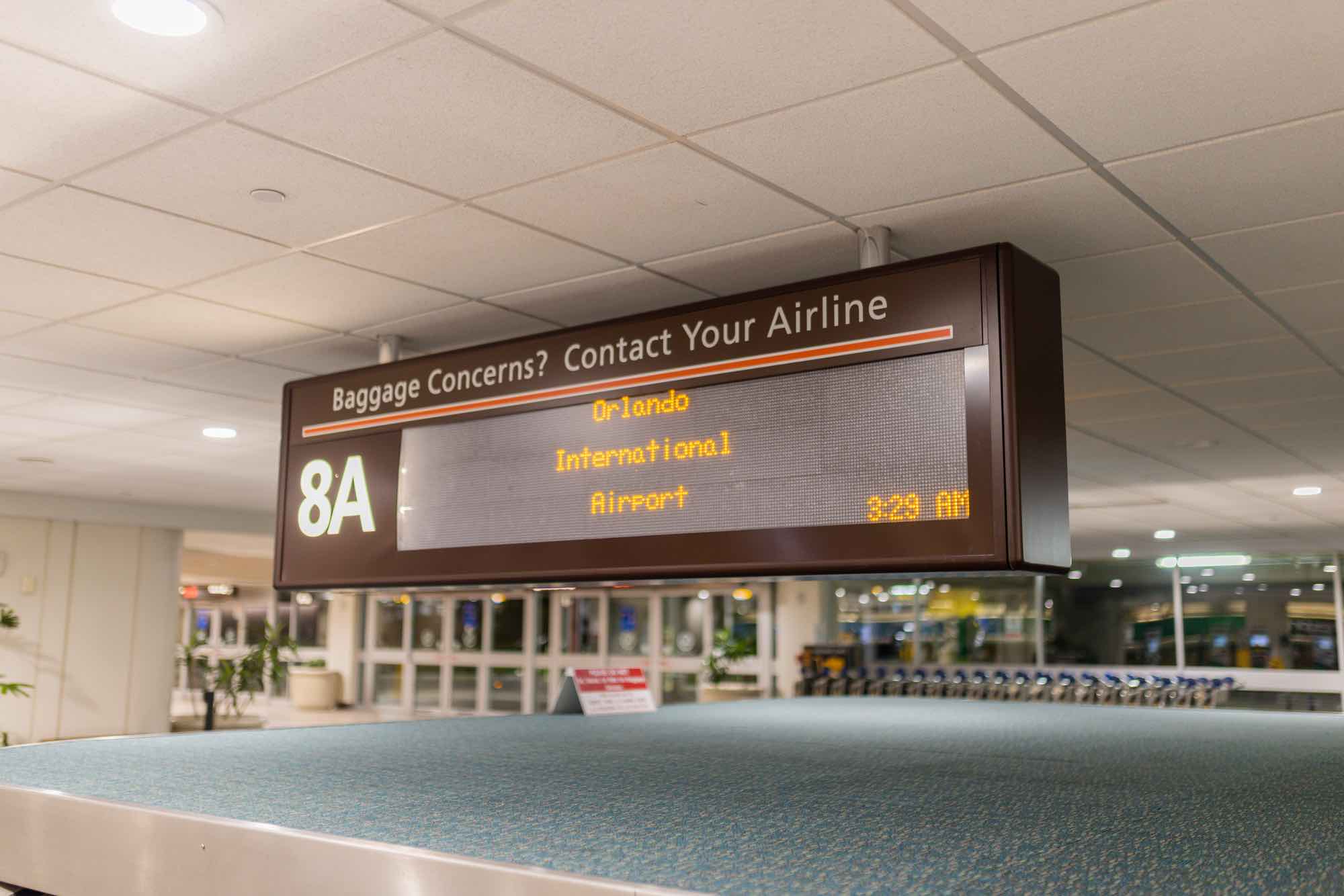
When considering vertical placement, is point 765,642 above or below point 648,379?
below

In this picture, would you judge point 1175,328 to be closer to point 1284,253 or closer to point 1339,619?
point 1284,253

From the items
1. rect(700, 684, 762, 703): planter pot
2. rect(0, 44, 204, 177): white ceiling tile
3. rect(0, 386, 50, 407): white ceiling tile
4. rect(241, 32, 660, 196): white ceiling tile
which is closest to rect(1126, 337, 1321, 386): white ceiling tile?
rect(241, 32, 660, 196): white ceiling tile

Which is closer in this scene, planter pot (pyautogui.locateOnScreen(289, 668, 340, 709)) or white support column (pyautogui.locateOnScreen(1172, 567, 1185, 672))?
white support column (pyautogui.locateOnScreen(1172, 567, 1185, 672))

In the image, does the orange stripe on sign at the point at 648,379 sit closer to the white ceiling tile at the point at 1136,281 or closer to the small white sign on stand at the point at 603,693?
the white ceiling tile at the point at 1136,281

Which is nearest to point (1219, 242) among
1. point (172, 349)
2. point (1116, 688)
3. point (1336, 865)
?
point (1336, 865)

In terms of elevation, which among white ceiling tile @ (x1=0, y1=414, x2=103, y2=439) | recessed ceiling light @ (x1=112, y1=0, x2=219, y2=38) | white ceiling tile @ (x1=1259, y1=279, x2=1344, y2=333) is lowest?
white ceiling tile @ (x1=0, y1=414, x2=103, y2=439)

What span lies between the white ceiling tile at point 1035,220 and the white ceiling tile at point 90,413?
446cm

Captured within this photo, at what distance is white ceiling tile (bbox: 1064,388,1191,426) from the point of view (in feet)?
18.6

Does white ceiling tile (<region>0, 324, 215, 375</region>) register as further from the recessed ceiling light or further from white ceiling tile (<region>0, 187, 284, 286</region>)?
the recessed ceiling light

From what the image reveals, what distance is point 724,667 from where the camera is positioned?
14.0 meters

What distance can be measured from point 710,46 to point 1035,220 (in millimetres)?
1407

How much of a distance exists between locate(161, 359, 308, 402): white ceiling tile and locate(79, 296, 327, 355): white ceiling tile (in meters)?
0.29

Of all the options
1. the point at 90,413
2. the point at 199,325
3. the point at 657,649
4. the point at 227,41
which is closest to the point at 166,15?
the point at 227,41

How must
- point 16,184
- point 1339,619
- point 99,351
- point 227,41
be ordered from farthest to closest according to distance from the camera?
point 1339,619
point 99,351
point 16,184
point 227,41
